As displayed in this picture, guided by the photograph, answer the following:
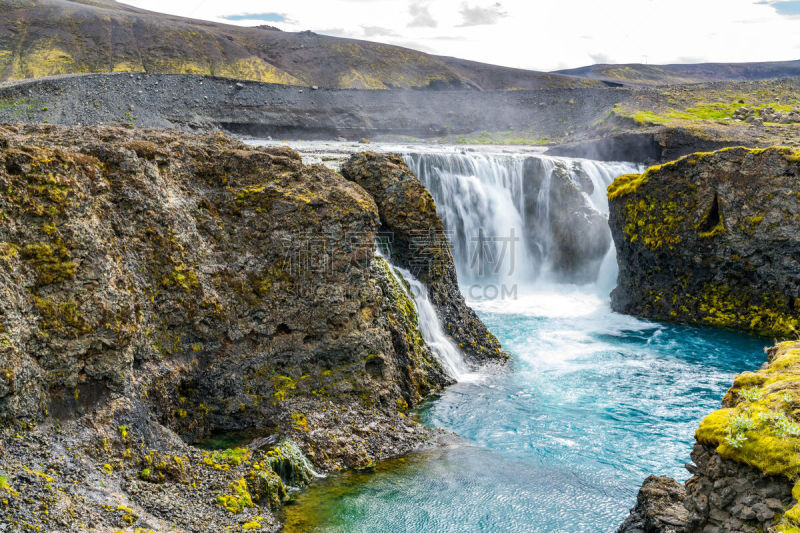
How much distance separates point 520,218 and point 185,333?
19.7m

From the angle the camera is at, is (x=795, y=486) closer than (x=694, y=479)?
Yes

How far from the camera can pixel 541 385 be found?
1373 centimetres

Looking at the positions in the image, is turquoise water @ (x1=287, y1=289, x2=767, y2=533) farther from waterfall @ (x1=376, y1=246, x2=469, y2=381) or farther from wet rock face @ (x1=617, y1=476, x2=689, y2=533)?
wet rock face @ (x1=617, y1=476, x2=689, y2=533)

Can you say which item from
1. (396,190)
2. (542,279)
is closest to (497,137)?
(542,279)

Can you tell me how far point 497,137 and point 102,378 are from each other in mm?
57967

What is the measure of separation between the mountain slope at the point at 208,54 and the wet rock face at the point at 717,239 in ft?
230

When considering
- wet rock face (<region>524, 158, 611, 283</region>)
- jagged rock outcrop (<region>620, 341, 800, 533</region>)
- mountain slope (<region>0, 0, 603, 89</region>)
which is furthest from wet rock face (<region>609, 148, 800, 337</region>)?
mountain slope (<region>0, 0, 603, 89</region>)

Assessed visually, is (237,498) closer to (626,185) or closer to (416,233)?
(416,233)

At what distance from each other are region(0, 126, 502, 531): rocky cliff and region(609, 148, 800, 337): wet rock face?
10314 mm

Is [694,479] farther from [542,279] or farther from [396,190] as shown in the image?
[542,279]

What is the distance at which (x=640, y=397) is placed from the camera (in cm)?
→ 1348

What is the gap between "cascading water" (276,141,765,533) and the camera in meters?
8.29

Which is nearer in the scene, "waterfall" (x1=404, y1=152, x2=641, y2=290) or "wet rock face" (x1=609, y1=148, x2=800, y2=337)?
"wet rock face" (x1=609, y1=148, x2=800, y2=337)

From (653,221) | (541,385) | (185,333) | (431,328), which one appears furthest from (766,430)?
(653,221)
